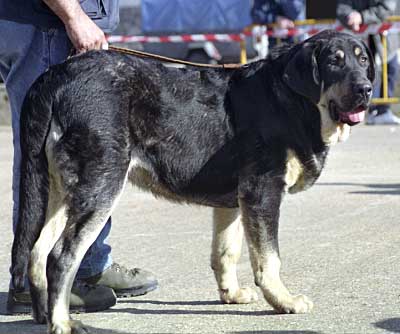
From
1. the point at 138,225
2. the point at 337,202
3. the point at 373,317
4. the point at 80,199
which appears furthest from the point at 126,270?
the point at 337,202

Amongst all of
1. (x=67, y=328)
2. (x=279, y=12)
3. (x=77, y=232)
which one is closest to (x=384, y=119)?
(x=279, y=12)

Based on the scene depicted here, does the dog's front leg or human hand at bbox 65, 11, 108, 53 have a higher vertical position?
human hand at bbox 65, 11, 108, 53

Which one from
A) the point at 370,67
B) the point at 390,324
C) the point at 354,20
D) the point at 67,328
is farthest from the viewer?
the point at 354,20

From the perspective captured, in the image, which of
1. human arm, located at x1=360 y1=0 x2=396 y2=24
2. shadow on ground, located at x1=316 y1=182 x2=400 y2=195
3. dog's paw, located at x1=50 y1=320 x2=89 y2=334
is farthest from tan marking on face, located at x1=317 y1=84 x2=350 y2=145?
human arm, located at x1=360 y1=0 x2=396 y2=24

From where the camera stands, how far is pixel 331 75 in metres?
5.12

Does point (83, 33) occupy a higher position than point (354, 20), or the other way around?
point (83, 33)

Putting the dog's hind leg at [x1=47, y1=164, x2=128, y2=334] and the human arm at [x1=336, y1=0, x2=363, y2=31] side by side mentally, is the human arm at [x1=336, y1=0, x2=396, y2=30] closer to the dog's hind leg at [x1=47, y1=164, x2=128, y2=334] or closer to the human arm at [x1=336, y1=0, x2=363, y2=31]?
the human arm at [x1=336, y1=0, x2=363, y2=31]

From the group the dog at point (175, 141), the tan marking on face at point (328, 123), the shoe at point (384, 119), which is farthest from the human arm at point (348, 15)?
the tan marking on face at point (328, 123)

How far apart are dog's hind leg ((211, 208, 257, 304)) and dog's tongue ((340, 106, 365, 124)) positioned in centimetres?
80

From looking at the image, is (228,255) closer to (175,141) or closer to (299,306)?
(299,306)

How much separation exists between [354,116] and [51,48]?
1531mm

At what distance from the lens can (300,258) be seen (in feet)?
21.1

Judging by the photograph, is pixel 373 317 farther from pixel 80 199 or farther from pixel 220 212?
pixel 80 199

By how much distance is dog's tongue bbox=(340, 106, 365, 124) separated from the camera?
5.09 metres
